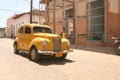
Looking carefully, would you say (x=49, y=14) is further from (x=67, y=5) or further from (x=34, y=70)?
(x=34, y=70)

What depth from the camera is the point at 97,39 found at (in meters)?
19.6

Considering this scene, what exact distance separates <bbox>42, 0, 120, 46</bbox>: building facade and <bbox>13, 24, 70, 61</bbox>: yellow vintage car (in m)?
6.85

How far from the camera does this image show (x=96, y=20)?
19.9 metres

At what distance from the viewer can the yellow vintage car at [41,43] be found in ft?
35.5

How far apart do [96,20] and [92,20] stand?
0.62m

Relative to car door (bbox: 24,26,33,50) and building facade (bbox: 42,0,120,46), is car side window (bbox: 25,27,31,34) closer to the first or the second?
car door (bbox: 24,26,33,50)

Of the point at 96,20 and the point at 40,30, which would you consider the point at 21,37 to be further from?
the point at 96,20

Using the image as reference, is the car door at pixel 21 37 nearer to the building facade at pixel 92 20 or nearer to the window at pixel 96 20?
the building facade at pixel 92 20

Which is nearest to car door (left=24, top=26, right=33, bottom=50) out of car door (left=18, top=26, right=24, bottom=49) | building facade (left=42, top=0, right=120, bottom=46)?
car door (left=18, top=26, right=24, bottom=49)

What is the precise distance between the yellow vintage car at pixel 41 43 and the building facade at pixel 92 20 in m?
6.85

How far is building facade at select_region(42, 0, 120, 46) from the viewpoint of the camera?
17.9m

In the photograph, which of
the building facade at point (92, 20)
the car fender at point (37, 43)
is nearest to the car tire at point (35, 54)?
the car fender at point (37, 43)

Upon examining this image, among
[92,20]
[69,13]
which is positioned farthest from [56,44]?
[69,13]

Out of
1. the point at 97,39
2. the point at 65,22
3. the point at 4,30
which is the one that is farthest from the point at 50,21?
the point at 4,30
